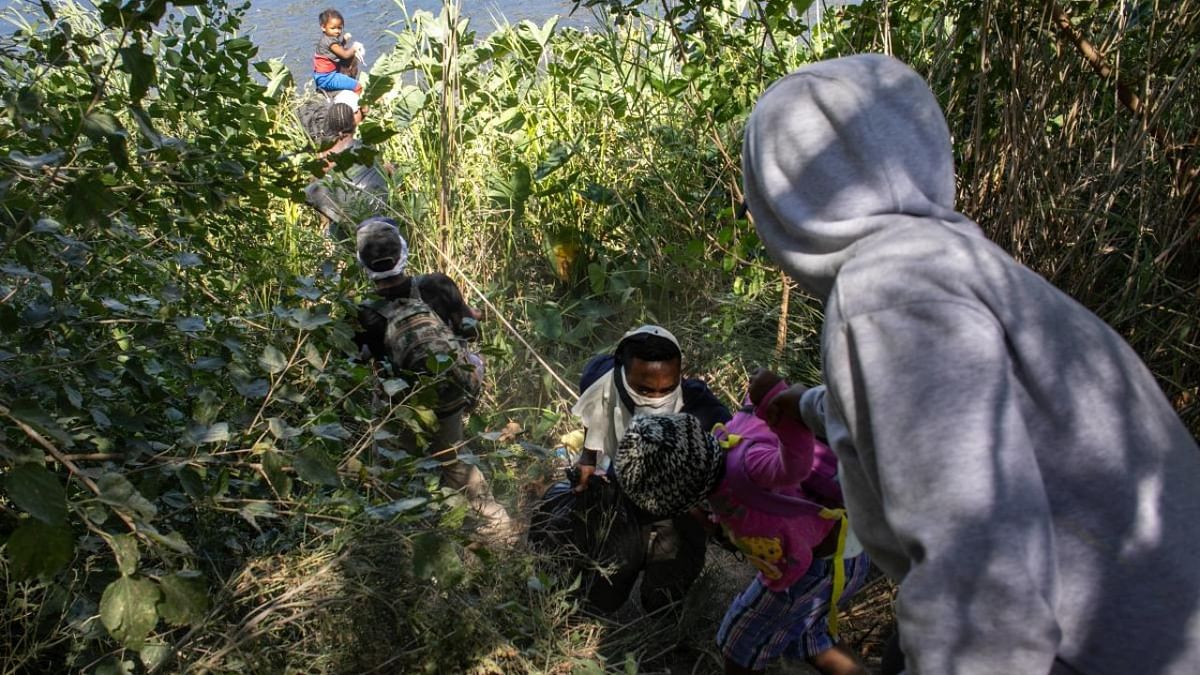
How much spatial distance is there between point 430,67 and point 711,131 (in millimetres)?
1726

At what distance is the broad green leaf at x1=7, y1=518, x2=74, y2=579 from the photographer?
1.57 meters

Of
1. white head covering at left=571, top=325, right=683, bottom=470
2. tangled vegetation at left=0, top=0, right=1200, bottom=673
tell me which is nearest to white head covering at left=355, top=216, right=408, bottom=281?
tangled vegetation at left=0, top=0, right=1200, bottom=673

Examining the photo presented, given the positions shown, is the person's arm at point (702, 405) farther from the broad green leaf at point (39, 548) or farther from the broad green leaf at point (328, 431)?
the broad green leaf at point (39, 548)

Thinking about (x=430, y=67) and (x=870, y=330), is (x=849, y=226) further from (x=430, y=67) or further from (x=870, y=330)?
(x=430, y=67)

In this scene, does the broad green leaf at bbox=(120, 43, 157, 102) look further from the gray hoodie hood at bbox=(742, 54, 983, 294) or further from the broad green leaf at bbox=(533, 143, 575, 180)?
the broad green leaf at bbox=(533, 143, 575, 180)

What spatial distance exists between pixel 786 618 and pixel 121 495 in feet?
5.16

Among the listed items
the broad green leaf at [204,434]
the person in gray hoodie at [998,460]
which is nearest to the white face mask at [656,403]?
the broad green leaf at [204,434]

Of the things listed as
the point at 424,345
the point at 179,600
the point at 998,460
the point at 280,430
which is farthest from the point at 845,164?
the point at 424,345

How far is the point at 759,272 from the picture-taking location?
14.1 feet

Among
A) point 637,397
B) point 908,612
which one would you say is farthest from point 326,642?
point 908,612

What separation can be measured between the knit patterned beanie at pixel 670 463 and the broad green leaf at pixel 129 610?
125cm

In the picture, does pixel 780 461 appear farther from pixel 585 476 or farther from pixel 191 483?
pixel 191 483

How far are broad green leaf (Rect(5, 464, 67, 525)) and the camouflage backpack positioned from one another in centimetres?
203

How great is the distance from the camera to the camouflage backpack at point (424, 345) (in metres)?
3.70
